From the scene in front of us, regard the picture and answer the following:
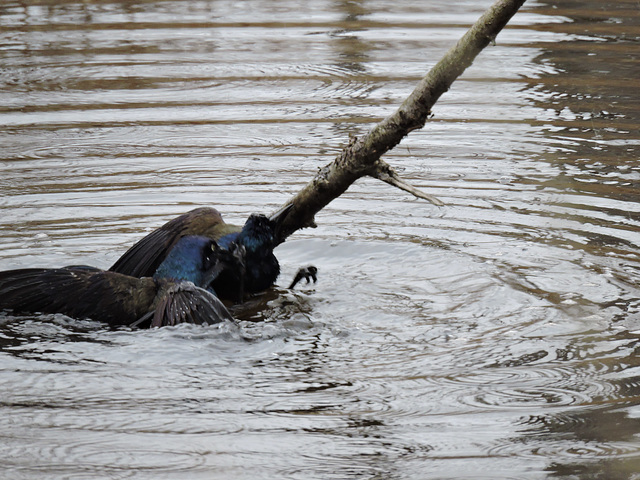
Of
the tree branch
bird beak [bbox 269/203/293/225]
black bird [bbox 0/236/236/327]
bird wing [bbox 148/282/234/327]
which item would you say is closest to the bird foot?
the tree branch

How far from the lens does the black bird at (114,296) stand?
192 inches

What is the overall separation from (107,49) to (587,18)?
5.39m

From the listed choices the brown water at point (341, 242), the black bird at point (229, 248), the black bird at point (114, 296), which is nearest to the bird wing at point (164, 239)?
the black bird at point (229, 248)

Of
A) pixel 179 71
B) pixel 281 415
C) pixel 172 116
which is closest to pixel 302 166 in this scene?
pixel 172 116

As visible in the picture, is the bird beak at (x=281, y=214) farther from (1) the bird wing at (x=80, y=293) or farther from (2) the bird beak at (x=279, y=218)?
(1) the bird wing at (x=80, y=293)

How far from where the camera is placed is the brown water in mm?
3846

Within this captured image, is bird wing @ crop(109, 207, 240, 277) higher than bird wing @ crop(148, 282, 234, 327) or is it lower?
higher

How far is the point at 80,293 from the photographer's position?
5.05 meters

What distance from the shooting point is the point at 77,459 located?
12.1 ft

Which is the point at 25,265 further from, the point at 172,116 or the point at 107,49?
the point at 107,49

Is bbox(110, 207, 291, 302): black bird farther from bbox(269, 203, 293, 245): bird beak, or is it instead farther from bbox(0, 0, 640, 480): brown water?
bbox(0, 0, 640, 480): brown water

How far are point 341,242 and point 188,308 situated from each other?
5.20 ft

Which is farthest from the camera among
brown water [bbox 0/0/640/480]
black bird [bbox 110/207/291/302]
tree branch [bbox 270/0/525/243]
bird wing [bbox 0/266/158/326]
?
Result: black bird [bbox 110/207/291/302]

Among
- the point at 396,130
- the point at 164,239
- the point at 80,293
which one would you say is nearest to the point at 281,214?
the point at 164,239
